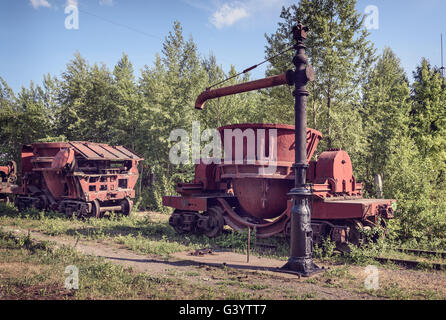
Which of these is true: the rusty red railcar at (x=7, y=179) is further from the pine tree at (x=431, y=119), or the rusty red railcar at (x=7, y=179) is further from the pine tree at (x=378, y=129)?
the pine tree at (x=431, y=119)

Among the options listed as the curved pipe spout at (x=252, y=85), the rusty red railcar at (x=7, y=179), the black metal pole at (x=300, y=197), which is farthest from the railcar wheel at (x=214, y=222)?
the rusty red railcar at (x=7, y=179)

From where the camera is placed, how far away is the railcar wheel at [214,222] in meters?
11.5

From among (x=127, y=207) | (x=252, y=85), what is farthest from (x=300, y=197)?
(x=127, y=207)

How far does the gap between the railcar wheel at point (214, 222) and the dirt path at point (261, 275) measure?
2.13 meters

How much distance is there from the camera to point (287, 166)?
10289 millimetres

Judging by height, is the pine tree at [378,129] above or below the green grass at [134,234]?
above

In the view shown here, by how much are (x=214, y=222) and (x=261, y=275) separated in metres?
4.55

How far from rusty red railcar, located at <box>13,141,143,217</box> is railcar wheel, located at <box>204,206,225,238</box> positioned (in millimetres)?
5228

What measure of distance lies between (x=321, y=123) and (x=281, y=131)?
9.29 m

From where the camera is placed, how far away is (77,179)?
47.2ft

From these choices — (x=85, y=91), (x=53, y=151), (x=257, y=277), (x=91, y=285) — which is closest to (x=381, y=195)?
(x=257, y=277)

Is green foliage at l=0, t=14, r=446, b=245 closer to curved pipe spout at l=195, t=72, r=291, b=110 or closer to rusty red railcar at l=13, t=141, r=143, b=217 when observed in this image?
rusty red railcar at l=13, t=141, r=143, b=217
